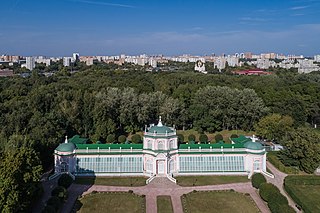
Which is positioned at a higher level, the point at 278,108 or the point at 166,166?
the point at 278,108

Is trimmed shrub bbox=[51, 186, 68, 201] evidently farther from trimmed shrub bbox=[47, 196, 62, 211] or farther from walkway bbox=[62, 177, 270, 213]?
trimmed shrub bbox=[47, 196, 62, 211]

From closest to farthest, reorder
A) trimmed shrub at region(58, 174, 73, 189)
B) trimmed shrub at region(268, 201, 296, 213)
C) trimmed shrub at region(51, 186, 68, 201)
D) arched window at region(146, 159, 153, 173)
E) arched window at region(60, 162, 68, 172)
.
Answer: trimmed shrub at region(268, 201, 296, 213), trimmed shrub at region(51, 186, 68, 201), trimmed shrub at region(58, 174, 73, 189), arched window at region(60, 162, 68, 172), arched window at region(146, 159, 153, 173)

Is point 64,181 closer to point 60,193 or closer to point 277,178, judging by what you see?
point 60,193

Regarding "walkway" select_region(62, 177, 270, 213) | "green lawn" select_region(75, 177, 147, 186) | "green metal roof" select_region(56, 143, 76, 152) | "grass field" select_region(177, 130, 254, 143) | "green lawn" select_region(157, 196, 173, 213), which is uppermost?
"green metal roof" select_region(56, 143, 76, 152)

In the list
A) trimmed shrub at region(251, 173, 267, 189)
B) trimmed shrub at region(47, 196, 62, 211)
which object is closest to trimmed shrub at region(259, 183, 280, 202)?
trimmed shrub at region(251, 173, 267, 189)

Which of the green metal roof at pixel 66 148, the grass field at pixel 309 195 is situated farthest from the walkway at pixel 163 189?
the green metal roof at pixel 66 148

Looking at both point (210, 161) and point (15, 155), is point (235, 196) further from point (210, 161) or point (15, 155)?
point (15, 155)

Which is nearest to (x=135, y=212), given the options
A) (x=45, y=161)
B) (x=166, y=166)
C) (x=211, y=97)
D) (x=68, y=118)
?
(x=166, y=166)
